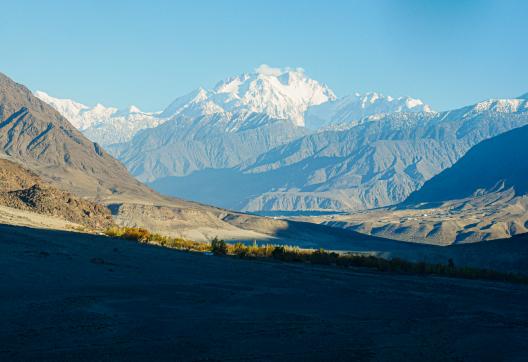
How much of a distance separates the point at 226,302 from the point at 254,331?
9.74 feet

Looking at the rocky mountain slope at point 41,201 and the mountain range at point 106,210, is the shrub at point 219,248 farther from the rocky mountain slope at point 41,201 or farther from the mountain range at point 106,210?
the rocky mountain slope at point 41,201

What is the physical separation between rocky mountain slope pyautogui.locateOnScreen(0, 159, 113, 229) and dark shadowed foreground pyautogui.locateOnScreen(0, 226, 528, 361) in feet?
83.0

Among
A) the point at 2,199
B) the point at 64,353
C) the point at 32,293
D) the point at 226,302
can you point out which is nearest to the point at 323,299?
the point at 226,302

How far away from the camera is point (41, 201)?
49.5 m

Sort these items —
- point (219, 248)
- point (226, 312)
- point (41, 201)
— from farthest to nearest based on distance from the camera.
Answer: point (41, 201) < point (219, 248) < point (226, 312)

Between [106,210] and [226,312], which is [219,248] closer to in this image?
[226,312]

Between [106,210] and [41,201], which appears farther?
[106,210]

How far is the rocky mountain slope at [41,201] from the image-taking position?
155ft

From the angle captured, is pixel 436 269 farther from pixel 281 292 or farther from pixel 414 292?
pixel 281 292

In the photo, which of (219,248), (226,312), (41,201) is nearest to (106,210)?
(41,201)

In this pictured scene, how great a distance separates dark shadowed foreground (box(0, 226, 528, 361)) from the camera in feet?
36.7

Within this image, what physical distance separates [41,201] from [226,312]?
37856 millimetres

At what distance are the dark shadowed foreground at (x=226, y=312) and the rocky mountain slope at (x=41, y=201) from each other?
83.0ft

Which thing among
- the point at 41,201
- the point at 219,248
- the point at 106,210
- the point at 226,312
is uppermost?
the point at 106,210
